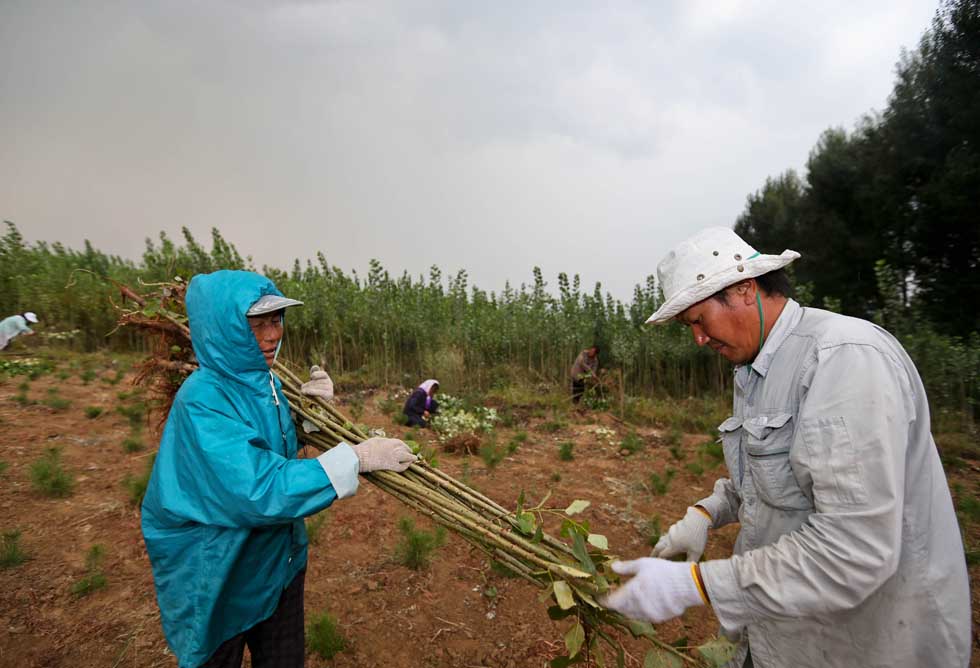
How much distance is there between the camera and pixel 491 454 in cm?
548

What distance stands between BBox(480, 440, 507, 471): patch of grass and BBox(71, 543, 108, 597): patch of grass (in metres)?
3.34

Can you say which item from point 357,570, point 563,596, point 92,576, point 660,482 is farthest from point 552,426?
point 563,596

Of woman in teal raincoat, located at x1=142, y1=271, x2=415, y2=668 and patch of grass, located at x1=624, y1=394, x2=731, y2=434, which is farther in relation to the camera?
patch of grass, located at x1=624, y1=394, x2=731, y2=434

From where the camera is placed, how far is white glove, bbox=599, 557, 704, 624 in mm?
1375

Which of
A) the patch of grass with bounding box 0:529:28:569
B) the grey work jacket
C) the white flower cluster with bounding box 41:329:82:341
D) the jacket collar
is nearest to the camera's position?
the grey work jacket

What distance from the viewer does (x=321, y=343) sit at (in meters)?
12.3

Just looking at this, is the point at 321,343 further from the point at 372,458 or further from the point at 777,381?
the point at 777,381

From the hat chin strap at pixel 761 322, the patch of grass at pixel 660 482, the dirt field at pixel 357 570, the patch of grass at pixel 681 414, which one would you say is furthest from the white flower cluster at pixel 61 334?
the patch of grass at pixel 681 414

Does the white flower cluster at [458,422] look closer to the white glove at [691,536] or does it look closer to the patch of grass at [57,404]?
the white glove at [691,536]

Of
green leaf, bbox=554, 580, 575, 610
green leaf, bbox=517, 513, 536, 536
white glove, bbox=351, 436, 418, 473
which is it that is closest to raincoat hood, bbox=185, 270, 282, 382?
white glove, bbox=351, 436, 418, 473

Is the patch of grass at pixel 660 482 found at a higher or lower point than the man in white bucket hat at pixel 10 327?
lower

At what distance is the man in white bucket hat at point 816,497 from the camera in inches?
44.9

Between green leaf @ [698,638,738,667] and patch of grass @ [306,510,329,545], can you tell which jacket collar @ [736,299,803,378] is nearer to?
green leaf @ [698,638,738,667]

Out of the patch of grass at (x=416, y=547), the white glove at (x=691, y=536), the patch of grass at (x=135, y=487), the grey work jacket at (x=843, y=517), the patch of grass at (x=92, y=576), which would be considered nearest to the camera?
the grey work jacket at (x=843, y=517)
